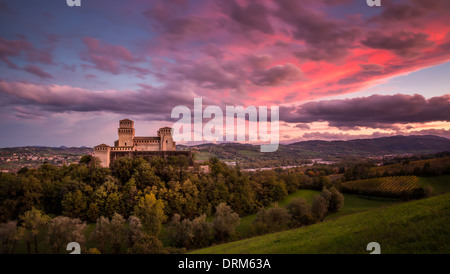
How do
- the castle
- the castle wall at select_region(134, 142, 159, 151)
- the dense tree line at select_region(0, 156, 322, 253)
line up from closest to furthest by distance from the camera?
the dense tree line at select_region(0, 156, 322, 253) → the castle → the castle wall at select_region(134, 142, 159, 151)

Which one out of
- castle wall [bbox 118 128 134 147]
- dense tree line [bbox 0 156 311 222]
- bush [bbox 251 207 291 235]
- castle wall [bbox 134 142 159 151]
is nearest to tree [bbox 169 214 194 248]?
bush [bbox 251 207 291 235]

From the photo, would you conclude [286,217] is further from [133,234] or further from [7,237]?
[7,237]

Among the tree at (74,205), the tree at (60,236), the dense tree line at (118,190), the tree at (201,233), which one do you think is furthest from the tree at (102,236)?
the tree at (74,205)

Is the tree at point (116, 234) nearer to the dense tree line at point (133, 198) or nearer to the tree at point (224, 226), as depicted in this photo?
the dense tree line at point (133, 198)

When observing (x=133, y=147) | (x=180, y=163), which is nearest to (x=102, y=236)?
(x=180, y=163)

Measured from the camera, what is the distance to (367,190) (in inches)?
1971

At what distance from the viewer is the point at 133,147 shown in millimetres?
44281

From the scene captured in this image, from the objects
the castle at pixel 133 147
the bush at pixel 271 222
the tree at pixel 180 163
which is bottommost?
the bush at pixel 271 222

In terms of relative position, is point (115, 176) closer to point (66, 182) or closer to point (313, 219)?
point (66, 182)

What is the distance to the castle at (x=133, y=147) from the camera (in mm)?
41688

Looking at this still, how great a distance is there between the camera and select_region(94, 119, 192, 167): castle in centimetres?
4169

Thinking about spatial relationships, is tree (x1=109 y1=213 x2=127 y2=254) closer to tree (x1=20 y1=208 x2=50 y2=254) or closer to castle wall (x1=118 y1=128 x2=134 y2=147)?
tree (x1=20 y1=208 x2=50 y2=254)
